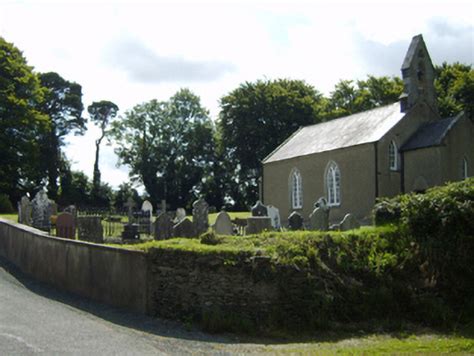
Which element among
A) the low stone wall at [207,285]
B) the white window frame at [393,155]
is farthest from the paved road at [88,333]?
the white window frame at [393,155]

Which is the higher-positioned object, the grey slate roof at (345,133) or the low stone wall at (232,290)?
the grey slate roof at (345,133)

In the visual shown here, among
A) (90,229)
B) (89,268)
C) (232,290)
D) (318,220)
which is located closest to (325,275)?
(232,290)

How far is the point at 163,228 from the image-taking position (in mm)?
21078

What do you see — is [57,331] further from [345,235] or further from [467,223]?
[467,223]

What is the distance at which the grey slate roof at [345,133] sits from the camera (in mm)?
36362

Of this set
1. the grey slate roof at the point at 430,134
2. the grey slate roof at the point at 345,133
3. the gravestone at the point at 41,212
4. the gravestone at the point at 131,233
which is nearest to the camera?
the gravestone at the point at 131,233

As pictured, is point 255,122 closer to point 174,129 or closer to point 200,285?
point 174,129

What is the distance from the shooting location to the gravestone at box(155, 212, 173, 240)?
20719 millimetres

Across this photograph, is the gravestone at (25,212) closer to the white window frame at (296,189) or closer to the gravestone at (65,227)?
the gravestone at (65,227)

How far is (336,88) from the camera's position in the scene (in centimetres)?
6850

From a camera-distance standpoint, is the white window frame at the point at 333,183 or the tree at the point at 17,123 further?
the tree at the point at 17,123

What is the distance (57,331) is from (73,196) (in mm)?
56590

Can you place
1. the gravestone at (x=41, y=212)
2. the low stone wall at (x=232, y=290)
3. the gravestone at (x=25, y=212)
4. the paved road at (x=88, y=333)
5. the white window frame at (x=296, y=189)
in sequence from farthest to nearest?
the white window frame at (x=296, y=189)
the gravestone at (x=41, y=212)
the gravestone at (x=25, y=212)
the low stone wall at (x=232, y=290)
the paved road at (x=88, y=333)

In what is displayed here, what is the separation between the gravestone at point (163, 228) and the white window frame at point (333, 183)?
59.1 feet
